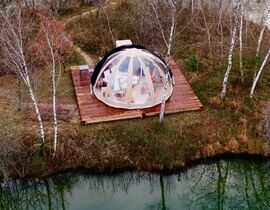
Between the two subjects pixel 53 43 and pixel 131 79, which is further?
pixel 131 79

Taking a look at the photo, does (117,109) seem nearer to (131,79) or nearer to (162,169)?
(131,79)

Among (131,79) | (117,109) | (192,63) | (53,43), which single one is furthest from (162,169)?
(53,43)

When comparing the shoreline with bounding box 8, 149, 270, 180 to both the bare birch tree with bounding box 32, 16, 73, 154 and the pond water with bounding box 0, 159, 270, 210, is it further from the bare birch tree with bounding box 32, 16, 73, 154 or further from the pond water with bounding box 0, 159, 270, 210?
the bare birch tree with bounding box 32, 16, 73, 154

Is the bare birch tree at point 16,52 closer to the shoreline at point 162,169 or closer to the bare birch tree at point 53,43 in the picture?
the bare birch tree at point 53,43

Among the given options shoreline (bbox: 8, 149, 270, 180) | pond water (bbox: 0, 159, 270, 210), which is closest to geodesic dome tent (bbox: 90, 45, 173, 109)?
shoreline (bbox: 8, 149, 270, 180)

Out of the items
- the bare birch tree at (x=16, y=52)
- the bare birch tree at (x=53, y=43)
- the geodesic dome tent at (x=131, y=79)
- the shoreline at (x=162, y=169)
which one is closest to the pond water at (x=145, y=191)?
the shoreline at (x=162, y=169)

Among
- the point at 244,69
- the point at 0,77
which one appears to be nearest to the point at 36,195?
the point at 0,77
